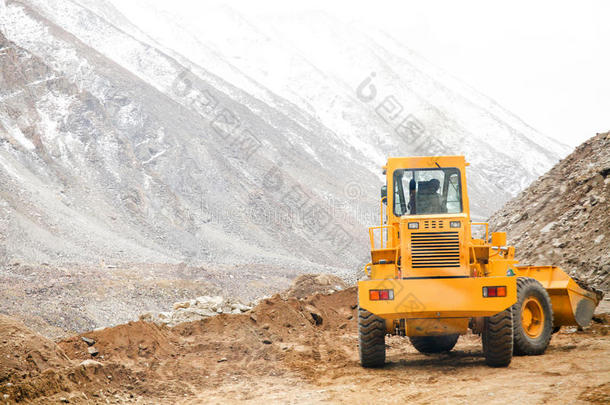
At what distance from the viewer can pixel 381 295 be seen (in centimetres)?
879

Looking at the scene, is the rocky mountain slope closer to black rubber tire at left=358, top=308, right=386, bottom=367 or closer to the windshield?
the windshield

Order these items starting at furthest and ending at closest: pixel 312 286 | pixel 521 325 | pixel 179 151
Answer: pixel 179 151, pixel 312 286, pixel 521 325

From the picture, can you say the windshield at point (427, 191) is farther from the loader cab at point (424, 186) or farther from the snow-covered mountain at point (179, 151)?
the snow-covered mountain at point (179, 151)

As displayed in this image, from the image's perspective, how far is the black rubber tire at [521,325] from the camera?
934cm

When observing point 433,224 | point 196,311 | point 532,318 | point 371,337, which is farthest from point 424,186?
point 196,311

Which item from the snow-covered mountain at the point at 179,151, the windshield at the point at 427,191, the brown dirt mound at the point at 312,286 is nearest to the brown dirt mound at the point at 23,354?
the windshield at the point at 427,191

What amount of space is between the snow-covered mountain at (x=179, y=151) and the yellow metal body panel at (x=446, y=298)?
98.2ft

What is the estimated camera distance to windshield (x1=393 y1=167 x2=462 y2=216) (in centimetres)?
962

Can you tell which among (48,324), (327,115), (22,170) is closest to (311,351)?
(48,324)

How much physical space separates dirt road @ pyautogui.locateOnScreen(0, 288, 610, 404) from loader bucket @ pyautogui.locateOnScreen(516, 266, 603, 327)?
408mm

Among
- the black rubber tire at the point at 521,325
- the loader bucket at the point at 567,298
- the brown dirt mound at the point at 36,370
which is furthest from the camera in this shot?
the loader bucket at the point at 567,298

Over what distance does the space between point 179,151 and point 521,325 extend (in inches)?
2020

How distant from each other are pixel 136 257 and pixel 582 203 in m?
28.6

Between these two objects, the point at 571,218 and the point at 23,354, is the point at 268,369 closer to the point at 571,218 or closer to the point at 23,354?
the point at 23,354
